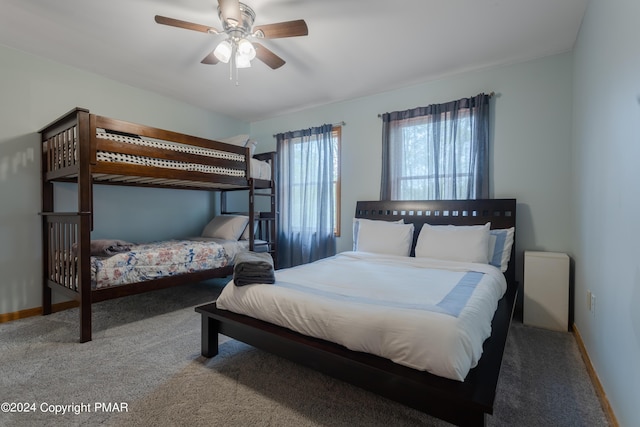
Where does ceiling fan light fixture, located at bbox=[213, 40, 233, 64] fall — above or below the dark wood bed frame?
above

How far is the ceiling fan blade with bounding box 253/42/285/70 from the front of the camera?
7.35 ft

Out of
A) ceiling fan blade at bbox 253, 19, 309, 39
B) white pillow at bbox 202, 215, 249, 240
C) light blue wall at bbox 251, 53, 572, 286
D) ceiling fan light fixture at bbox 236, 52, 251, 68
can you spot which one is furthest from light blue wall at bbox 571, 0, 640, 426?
white pillow at bbox 202, 215, 249, 240

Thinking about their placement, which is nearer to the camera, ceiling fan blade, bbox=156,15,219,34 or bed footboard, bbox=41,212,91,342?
ceiling fan blade, bbox=156,15,219,34

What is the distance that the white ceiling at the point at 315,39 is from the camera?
211 cm

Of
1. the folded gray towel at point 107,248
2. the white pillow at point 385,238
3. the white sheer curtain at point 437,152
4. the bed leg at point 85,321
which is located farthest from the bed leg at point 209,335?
the white sheer curtain at point 437,152

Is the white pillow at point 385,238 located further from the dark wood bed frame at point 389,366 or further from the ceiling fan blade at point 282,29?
the ceiling fan blade at point 282,29

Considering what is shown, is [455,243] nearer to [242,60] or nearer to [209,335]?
[209,335]

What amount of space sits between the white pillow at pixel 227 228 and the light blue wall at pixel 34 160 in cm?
73

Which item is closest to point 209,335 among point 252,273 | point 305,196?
point 252,273

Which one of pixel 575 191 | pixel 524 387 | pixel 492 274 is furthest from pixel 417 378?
pixel 575 191

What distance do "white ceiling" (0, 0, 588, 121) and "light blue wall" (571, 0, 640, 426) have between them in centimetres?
53

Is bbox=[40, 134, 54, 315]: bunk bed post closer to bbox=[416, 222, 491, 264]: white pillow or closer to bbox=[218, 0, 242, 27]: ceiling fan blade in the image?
bbox=[218, 0, 242, 27]: ceiling fan blade

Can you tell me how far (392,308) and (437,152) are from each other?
2.29 metres

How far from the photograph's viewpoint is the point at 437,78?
3234mm
